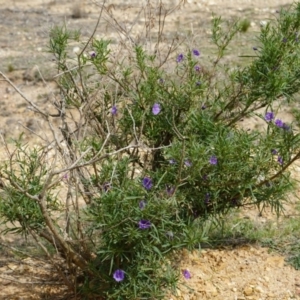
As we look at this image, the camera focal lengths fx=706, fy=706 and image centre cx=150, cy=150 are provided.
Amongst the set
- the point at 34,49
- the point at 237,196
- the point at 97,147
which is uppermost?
the point at 97,147

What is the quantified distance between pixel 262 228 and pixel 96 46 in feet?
4.91

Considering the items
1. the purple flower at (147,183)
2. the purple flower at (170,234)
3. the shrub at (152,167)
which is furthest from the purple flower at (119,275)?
the purple flower at (147,183)

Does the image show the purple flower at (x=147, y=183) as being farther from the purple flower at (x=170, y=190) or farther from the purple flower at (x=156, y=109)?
the purple flower at (x=156, y=109)

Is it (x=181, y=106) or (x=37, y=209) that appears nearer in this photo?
(x=37, y=209)

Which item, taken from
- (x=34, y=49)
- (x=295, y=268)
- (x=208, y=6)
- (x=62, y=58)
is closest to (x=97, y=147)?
(x=62, y=58)

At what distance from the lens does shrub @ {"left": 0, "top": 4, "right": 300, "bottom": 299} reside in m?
2.56

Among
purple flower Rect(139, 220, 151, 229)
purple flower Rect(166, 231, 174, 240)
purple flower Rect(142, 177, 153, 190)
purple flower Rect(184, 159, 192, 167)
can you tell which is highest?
purple flower Rect(184, 159, 192, 167)

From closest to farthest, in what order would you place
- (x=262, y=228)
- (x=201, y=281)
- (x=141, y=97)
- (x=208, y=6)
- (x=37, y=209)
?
(x=37, y=209)
(x=141, y=97)
(x=201, y=281)
(x=262, y=228)
(x=208, y=6)

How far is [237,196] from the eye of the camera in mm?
2938

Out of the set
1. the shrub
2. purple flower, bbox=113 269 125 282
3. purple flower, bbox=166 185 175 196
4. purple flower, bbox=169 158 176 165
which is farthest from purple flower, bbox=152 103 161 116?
purple flower, bbox=113 269 125 282

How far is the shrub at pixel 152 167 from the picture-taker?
2.56 meters

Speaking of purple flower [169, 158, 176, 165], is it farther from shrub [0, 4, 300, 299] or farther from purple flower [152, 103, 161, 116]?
purple flower [152, 103, 161, 116]

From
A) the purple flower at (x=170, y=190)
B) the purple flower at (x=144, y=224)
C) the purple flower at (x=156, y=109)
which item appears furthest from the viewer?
the purple flower at (x=156, y=109)

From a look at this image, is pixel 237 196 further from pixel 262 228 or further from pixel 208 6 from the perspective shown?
pixel 208 6
